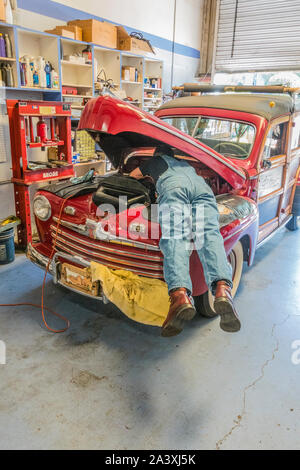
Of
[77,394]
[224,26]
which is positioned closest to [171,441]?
[77,394]

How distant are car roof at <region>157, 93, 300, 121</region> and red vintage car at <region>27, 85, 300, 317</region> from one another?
0.01 m

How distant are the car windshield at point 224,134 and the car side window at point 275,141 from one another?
0.79 feet

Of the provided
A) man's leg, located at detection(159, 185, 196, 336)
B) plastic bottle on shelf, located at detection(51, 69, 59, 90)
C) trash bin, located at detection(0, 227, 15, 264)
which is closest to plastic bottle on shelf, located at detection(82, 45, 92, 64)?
plastic bottle on shelf, located at detection(51, 69, 59, 90)

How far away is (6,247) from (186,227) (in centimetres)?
249

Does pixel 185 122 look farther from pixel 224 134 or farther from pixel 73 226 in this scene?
pixel 73 226

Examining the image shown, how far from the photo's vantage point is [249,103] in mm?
3607

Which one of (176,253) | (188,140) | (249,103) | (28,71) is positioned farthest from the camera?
(28,71)

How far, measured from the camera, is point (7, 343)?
2625 millimetres

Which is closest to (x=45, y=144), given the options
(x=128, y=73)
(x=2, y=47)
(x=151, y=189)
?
(x=2, y=47)

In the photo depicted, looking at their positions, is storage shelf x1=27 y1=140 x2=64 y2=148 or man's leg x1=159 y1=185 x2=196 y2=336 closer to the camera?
man's leg x1=159 y1=185 x2=196 y2=336

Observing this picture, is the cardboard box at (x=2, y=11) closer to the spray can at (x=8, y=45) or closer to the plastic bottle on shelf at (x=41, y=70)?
the spray can at (x=8, y=45)

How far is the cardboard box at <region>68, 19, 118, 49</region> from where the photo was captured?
5379 mm

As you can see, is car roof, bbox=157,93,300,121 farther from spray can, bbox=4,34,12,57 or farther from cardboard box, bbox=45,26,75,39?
cardboard box, bbox=45,26,75,39
